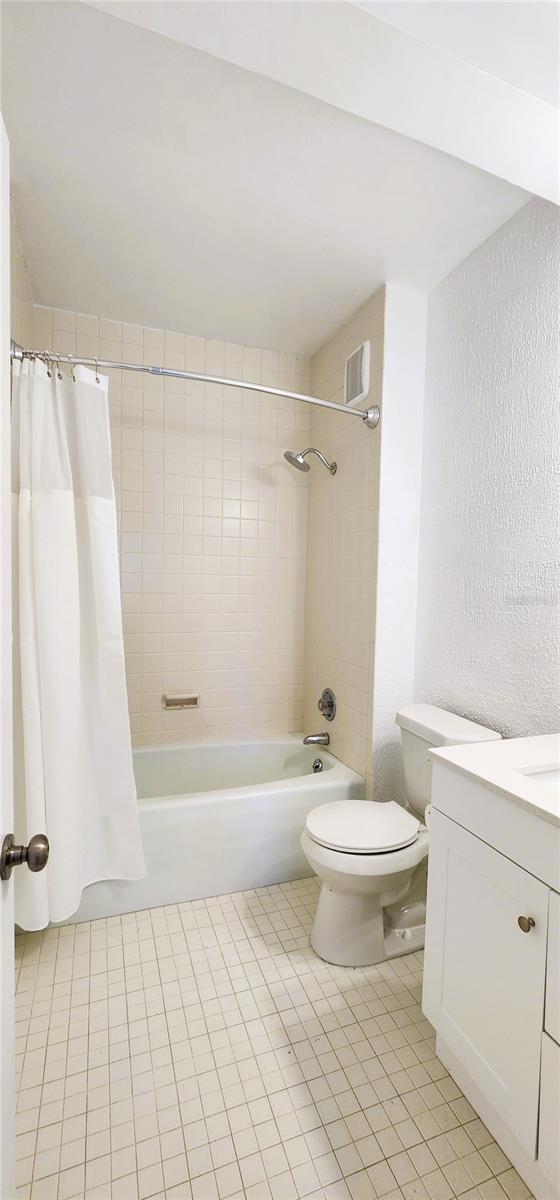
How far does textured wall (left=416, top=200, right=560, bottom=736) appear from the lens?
4.40ft

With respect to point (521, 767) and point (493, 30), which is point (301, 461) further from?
point (521, 767)

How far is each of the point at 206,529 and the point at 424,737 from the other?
141cm

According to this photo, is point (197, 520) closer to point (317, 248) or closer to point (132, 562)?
point (132, 562)

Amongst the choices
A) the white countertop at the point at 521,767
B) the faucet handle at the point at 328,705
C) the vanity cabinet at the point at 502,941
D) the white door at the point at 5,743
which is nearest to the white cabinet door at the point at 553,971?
the vanity cabinet at the point at 502,941

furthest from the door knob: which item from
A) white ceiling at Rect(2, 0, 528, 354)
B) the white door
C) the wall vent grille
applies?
the wall vent grille

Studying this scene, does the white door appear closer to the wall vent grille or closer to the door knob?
the door knob

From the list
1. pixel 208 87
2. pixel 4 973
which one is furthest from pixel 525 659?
pixel 208 87

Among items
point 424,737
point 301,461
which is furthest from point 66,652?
point 301,461

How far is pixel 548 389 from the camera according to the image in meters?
1.34

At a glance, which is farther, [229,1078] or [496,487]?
[496,487]

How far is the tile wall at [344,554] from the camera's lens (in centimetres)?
193

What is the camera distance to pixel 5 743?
0.68 m

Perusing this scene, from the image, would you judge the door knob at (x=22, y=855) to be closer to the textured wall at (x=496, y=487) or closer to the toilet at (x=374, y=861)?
the toilet at (x=374, y=861)

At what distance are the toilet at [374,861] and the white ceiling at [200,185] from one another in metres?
1.59
